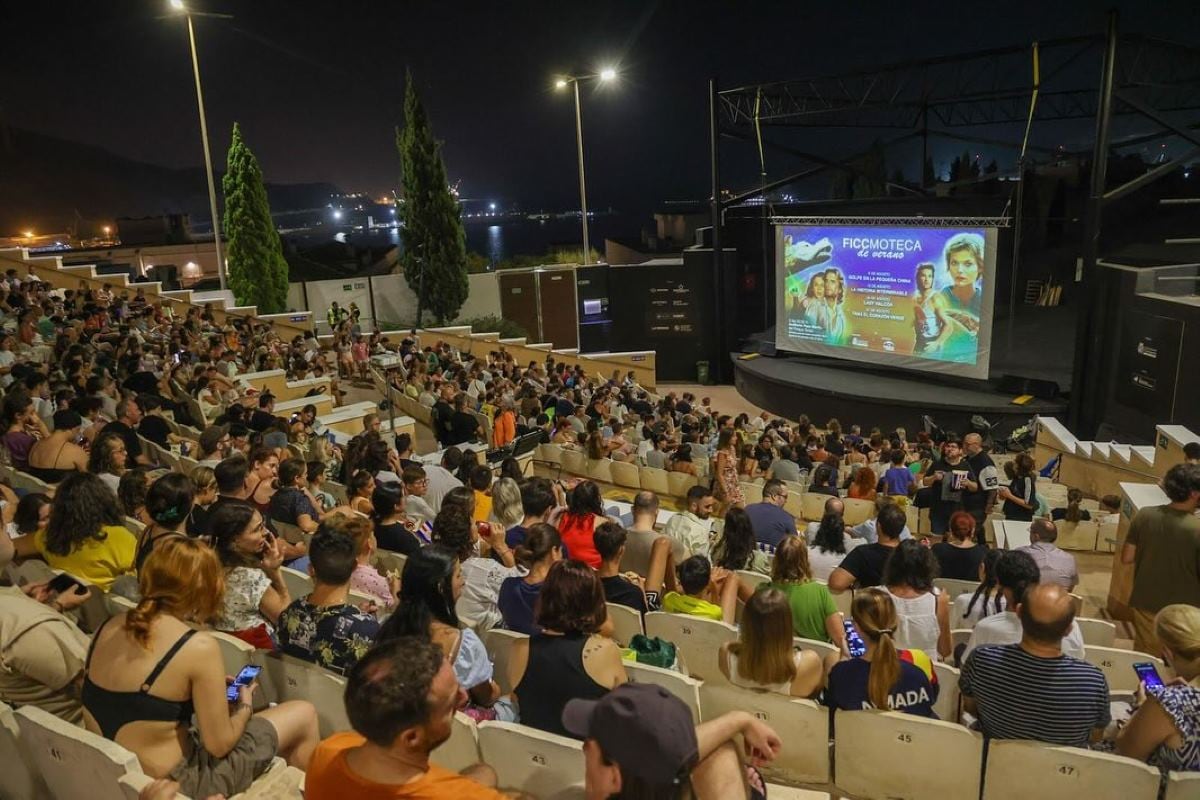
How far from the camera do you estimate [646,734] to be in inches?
66.9

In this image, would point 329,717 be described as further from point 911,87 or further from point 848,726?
point 911,87

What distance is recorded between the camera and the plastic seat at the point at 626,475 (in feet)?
31.6

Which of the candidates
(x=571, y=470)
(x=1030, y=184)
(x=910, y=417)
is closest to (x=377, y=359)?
(x=571, y=470)

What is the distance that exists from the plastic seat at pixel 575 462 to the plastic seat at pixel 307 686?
6730 mm

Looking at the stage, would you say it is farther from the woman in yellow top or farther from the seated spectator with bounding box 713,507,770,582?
the woman in yellow top

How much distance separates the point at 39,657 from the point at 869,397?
48.7 ft

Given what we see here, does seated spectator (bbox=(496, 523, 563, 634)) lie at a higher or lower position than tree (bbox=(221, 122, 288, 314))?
lower

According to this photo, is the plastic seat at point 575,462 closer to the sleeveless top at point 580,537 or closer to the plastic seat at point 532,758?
the sleeveless top at point 580,537

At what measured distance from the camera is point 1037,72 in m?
13.3

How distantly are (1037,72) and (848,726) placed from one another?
13534 millimetres

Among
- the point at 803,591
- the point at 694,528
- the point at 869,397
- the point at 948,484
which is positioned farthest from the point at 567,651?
the point at 869,397

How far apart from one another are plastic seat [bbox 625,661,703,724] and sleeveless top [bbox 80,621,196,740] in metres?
1.50

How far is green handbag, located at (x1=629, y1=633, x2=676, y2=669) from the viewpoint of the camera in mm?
3414

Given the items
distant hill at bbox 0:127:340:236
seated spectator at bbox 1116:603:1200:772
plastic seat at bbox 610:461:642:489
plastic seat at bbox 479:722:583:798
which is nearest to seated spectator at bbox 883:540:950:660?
seated spectator at bbox 1116:603:1200:772
